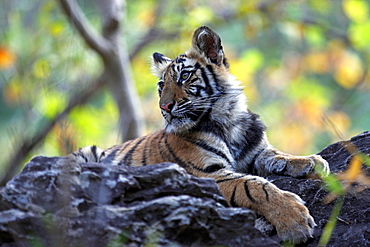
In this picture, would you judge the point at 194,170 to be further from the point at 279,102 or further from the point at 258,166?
the point at 279,102

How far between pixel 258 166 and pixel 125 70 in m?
Answer: 4.55

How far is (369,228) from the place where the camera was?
3012 millimetres

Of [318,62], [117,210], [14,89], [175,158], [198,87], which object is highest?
[318,62]

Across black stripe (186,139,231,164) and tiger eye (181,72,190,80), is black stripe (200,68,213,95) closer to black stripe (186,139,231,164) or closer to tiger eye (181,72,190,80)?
tiger eye (181,72,190,80)

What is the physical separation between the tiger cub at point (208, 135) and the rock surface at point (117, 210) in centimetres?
70

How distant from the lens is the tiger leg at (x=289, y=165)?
3.74 m

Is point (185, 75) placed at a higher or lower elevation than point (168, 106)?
higher

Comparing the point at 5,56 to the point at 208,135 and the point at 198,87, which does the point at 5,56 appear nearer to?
the point at 198,87

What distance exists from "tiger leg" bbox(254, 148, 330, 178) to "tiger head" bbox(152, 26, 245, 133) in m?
0.47

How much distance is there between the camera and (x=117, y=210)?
2600 mm

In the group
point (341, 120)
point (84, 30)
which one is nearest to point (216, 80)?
point (84, 30)

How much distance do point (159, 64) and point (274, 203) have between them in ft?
6.83

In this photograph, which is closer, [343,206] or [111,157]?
[343,206]

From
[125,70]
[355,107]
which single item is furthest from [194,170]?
[355,107]
